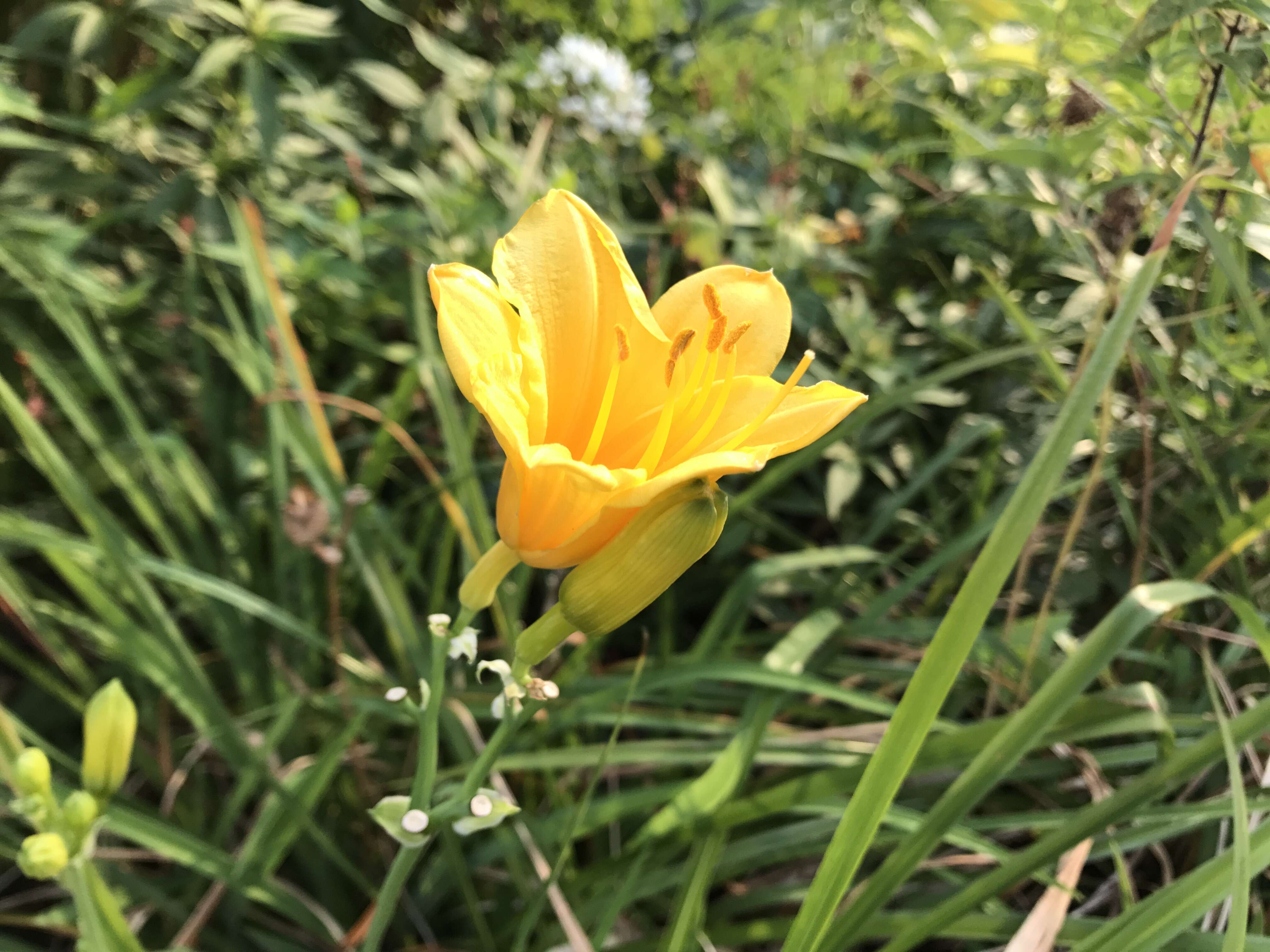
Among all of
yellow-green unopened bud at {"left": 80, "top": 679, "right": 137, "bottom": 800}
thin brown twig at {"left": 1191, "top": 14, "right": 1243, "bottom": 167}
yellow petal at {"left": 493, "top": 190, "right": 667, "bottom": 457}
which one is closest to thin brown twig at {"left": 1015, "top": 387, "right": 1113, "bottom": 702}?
thin brown twig at {"left": 1191, "top": 14, "right": 1243, "bottom": 167}

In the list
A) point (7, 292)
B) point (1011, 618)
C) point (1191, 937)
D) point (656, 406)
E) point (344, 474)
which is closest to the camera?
point (656, 406)

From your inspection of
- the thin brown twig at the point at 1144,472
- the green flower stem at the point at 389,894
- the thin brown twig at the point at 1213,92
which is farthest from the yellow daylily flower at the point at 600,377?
the thin brown twig at the point at 1144,472

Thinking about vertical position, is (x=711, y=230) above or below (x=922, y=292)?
above

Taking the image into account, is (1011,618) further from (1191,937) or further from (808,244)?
(808,244)

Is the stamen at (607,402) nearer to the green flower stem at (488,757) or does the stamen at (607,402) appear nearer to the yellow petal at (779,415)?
the yellow petal at (779,415)

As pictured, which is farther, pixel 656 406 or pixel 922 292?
pixel 922 292

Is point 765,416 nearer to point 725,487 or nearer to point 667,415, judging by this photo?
point 667,415

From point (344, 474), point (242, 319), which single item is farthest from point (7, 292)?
point (344, 474)
